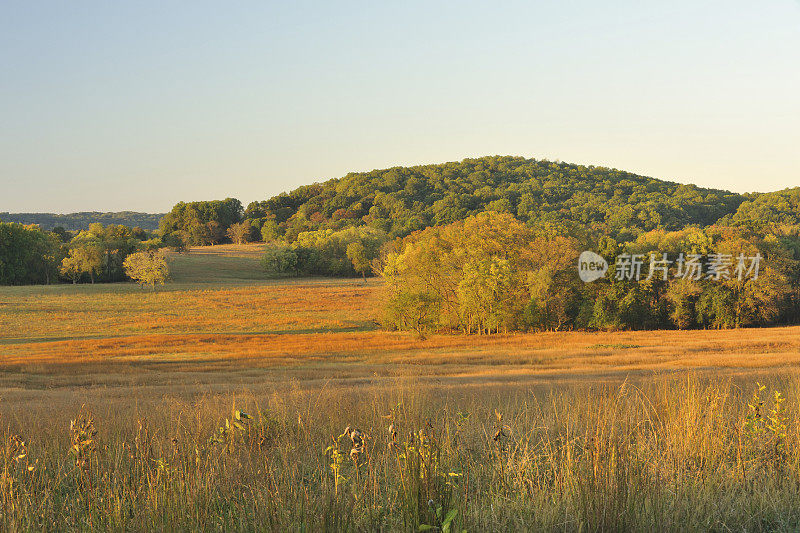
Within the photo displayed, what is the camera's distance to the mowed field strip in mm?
27125

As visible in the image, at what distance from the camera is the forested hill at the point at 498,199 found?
11794cm

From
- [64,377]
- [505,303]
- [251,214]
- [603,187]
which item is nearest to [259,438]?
[64,377]

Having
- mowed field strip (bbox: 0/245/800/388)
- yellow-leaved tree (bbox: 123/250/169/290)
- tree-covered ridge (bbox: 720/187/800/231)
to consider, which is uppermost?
tree-covered ridge (bbox: 720/187/800/231)

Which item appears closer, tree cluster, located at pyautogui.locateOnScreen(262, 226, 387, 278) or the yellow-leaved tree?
the yellow-leaved tree

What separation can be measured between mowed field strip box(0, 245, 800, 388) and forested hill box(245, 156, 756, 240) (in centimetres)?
4736

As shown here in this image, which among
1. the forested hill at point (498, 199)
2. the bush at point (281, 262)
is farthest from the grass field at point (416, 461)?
the forested hill at point (498, 199)

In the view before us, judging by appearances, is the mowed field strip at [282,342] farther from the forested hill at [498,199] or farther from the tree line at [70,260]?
the forested hill at [498,199]

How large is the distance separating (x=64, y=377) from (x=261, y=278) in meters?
83.7

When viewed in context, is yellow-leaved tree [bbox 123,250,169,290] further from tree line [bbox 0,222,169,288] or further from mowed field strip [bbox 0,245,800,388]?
mowed field strip [bbox 0,245,800,388]

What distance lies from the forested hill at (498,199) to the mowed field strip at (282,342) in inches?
1864

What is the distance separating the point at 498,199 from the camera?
5290 inches

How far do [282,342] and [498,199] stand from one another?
9535 cm

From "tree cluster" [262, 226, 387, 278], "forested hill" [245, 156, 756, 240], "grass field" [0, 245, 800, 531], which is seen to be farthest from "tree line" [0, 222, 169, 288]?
"grass field" [0, 245, 800, 531]

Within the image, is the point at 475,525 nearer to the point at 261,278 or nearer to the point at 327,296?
the point at 327,296
